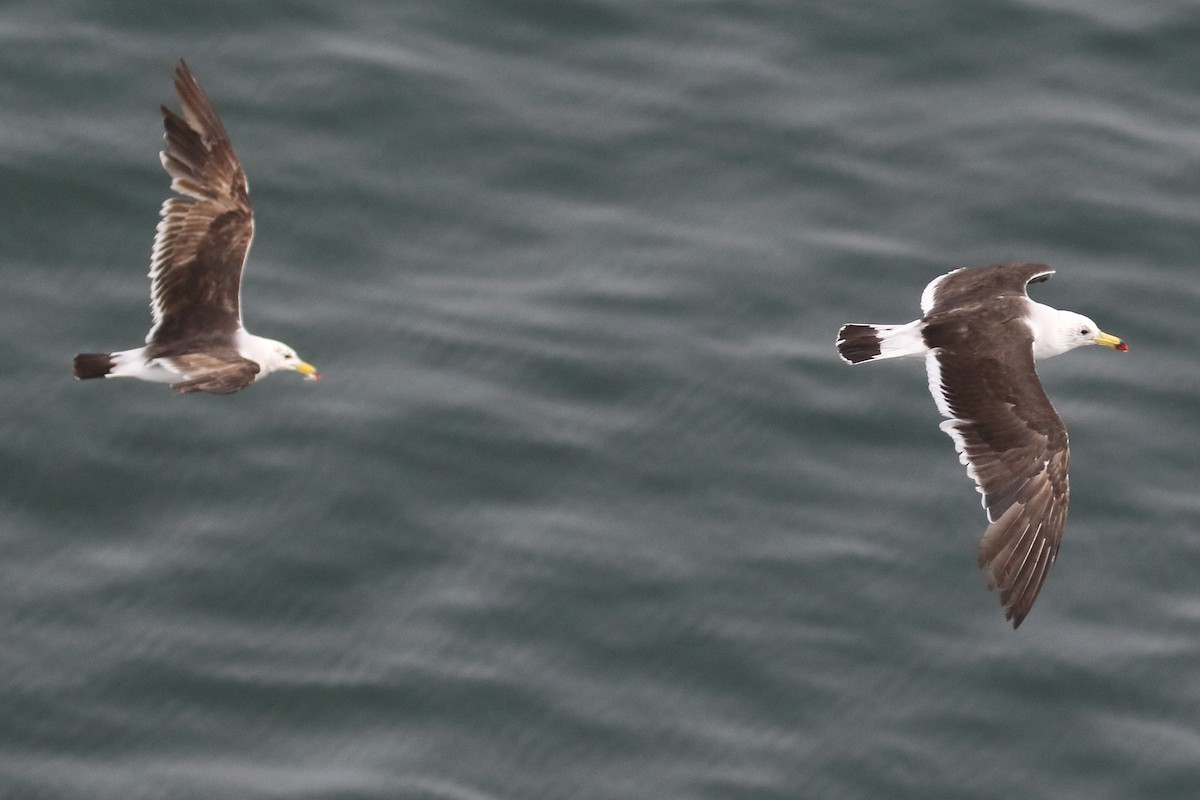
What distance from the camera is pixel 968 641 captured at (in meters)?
30.8

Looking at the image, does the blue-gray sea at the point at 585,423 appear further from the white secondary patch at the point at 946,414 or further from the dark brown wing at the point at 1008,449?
the dark brown wing at the point at 1008,449

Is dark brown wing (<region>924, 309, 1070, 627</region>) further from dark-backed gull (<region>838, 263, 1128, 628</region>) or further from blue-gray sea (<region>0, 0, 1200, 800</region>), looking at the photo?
blue-gray sea (<region>0, 0, 1200, 800</region>)

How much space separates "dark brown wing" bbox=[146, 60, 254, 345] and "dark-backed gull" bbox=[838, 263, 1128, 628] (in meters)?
5.39

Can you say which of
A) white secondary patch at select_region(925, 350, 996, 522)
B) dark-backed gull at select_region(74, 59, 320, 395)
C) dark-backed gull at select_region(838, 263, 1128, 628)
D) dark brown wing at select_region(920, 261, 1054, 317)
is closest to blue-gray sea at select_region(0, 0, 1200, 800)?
dark brown wing at select_region(920, 261, 1054, 317)

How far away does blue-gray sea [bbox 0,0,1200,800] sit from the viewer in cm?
3011

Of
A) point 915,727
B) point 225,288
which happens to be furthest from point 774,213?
point 225,288

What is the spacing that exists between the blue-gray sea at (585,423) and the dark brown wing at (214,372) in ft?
30.7

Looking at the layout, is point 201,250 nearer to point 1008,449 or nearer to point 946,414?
point 946,414

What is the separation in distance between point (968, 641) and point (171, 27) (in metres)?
13.1

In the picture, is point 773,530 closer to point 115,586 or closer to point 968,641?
point 968,641

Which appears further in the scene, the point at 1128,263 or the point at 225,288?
the point at 1128,263

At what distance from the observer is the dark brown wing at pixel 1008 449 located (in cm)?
2084

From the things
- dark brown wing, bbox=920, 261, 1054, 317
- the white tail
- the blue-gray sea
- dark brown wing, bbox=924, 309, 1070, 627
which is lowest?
the blue-gray sea

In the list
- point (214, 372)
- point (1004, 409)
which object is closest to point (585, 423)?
point (1004, 409)
